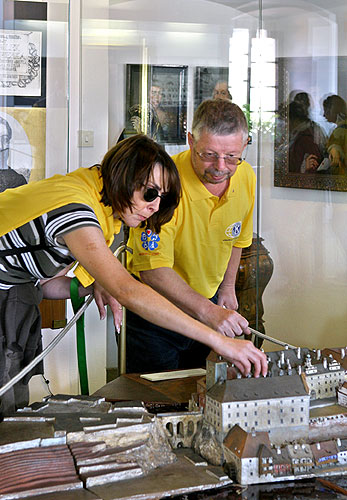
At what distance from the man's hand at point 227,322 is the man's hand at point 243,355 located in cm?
37

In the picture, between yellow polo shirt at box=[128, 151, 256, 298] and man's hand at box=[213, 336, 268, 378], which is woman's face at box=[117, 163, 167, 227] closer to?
man's hand at box=[213, 336, 268, 378]

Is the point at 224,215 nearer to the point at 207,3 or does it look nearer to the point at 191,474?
the point at 191,474

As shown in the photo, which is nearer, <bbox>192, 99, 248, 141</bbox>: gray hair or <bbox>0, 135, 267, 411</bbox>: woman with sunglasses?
<bbox>0, 135, 267, 411</bbox>: woman with sunglasses

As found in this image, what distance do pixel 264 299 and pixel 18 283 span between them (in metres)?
2.56

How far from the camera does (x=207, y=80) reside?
4430 mm

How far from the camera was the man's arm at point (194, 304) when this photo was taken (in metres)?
2.46

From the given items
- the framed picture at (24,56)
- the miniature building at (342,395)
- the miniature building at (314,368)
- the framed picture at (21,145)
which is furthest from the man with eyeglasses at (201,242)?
the framed picture at (24,56)

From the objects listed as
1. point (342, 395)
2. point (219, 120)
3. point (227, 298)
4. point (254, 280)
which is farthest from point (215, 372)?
point (254, 280)

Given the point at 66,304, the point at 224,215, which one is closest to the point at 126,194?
the point at 224,215

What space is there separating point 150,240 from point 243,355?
897 mm

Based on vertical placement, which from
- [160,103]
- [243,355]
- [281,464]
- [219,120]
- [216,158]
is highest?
[160,103]

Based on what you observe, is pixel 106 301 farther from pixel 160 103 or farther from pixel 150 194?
pixel 160 103

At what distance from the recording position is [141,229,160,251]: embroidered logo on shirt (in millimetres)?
2814

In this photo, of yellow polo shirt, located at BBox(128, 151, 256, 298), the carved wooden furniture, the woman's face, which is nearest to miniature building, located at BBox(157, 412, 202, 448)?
the woman's face
